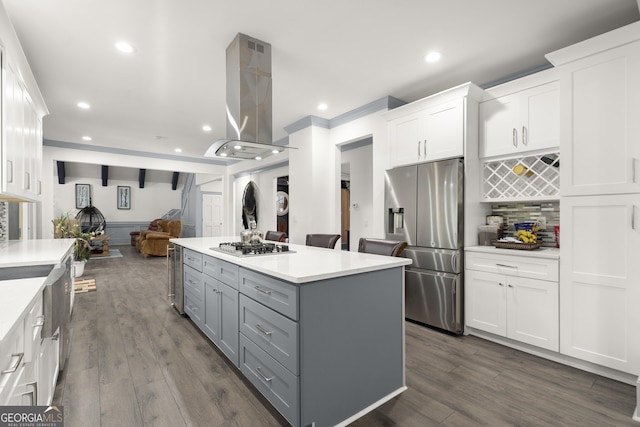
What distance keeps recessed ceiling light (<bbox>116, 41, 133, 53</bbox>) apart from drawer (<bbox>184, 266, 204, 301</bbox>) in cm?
210

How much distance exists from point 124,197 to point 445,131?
450 inches

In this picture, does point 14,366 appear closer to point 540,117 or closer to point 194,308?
point 194,308

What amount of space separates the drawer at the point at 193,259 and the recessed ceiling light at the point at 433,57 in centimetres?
284

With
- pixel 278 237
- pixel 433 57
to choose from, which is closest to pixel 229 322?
pixel 278 237

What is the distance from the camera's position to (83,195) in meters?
10.3

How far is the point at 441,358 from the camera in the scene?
2504mm

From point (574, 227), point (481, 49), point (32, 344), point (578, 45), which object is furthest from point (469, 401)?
point (481, 49)

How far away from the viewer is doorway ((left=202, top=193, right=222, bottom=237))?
981 cm

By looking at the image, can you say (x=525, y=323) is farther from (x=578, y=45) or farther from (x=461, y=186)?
(x=578, y=45)

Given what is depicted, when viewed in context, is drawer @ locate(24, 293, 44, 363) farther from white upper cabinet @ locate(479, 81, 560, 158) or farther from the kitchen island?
white upper cabinet @ locate(479, 81, 560, 158)

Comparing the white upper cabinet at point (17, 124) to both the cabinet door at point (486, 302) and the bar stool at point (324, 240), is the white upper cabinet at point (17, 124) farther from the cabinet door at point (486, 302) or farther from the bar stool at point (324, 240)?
the cabinet door at point (486, 302)

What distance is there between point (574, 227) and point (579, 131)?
28.7 inches

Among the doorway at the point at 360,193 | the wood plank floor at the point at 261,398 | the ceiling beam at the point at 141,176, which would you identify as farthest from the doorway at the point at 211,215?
the wood plank floor at the point at 261,398

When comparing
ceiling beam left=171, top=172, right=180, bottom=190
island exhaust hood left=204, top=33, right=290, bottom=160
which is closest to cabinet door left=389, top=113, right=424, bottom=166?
island exhaust hood left=204, top=33, right=290, bottom=160
